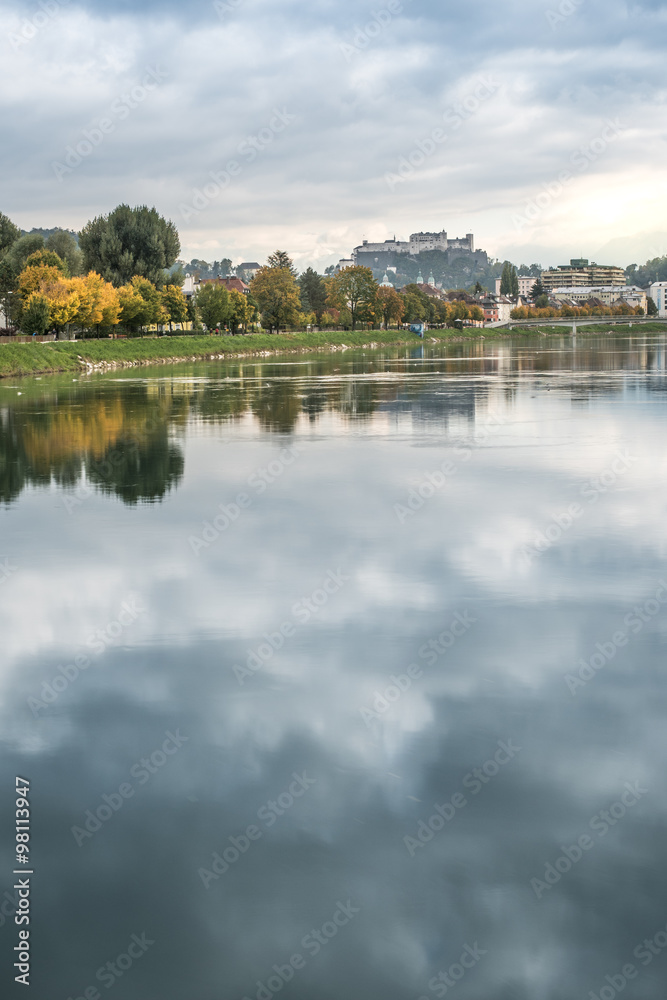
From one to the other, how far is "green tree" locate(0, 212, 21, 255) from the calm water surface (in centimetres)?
9946

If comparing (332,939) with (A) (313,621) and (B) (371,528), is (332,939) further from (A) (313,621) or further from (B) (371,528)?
(B) (371,528)

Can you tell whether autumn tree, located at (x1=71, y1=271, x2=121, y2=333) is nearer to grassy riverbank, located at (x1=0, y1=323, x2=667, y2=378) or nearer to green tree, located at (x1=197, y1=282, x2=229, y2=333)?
grassy riverbank, located at (x1=0, y1=323, x2=667, y2=378)

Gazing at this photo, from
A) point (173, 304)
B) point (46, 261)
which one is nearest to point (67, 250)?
point (173, 304)

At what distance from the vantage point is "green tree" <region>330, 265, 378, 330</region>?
609 feet

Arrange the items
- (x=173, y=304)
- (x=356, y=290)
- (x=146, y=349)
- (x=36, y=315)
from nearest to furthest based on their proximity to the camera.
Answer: (x=36, y=315)
(x=146, y=349)
(x=173, y=304)
(x=356, y=290)

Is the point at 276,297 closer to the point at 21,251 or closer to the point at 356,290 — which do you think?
the point at 356,290

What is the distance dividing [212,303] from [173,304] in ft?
24.3

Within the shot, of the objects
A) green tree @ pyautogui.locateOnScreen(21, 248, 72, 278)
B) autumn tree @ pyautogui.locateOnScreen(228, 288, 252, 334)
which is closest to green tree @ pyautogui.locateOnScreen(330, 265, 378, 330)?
autumn tree @ pyautogui.locateOnScreen(228, 288, 252, 334)

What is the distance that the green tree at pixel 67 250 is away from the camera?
13250 centimetres

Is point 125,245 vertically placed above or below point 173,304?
above

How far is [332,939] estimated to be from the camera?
22.4 ft

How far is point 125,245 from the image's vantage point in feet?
436

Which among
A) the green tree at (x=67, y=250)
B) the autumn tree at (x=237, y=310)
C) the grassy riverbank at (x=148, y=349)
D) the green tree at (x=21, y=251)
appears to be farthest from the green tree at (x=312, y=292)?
the green tree at (x=21, y=251)

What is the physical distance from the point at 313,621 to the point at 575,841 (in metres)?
6.04
